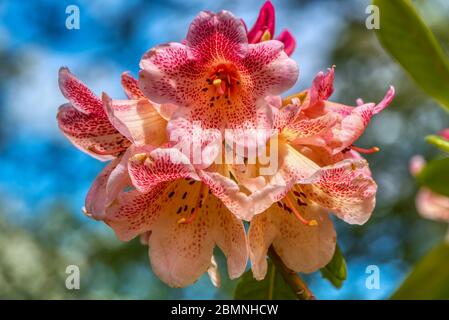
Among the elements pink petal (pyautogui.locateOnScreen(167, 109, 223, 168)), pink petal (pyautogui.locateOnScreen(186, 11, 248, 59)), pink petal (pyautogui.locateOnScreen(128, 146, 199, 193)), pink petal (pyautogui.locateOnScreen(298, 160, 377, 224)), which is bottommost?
pink petal (pyautogui.locateOnScreen(298, 160, 377, 224))

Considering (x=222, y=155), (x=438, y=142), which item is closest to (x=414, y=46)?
(x=438, y=142)

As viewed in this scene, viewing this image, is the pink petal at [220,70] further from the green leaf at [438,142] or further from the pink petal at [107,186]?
the green leaf at [438,142]

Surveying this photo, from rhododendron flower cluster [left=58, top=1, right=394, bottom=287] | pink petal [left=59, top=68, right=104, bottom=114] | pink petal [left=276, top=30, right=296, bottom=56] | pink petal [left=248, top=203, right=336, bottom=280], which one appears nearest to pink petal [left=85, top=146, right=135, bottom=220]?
rhododendron flower cluster [left=58, top=1, right=394, bottom=287]

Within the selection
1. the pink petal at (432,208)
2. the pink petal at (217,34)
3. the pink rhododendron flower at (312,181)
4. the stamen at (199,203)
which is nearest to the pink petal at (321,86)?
the pink rhododendron flower at (312,181)

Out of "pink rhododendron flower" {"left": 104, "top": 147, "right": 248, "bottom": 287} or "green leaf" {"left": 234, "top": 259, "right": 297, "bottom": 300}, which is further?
"green leaf" {"left": 234, "top": 259, "right": 297, "bottom": 300}

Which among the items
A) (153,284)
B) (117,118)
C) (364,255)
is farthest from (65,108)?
(364,255)

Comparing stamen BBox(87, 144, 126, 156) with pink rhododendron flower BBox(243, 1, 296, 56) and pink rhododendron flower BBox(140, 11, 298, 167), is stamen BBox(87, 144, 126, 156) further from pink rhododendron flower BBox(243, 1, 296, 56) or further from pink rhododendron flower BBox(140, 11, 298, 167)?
pink rhododendron flower BBox(243, 1, 296, 56)

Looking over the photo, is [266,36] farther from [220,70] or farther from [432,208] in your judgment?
[432,208]

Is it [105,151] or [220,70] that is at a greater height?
[220,70]
